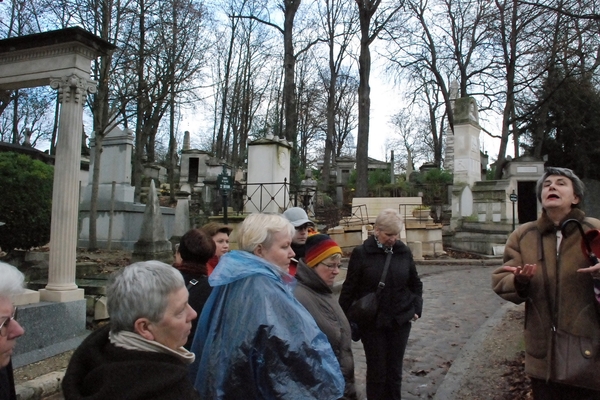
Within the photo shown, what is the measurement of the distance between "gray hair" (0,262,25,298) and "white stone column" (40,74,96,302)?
4329 millimetres

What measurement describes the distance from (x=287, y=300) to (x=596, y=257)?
1.63 metres

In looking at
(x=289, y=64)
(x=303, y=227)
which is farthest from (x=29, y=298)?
(x=289, y=64)

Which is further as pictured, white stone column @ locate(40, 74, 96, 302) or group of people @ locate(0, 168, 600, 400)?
white stone column @ locate(40, 74, 96, 302)

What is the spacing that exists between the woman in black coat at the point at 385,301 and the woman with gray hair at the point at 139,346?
2335mm

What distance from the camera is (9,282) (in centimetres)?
181

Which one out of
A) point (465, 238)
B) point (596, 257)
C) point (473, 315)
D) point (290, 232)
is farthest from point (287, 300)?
point (465, 238)

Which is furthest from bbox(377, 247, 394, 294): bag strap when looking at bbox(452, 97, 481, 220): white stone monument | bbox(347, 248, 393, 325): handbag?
bbox(452, 97, 481, 220): white stone monument

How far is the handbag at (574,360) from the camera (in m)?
2.46

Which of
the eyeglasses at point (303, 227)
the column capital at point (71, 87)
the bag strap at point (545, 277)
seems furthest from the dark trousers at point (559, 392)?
the column capital at point (71, 87)

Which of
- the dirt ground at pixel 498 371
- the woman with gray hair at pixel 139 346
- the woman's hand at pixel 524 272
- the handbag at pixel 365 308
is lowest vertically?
the dirt ground at pixel 498 371

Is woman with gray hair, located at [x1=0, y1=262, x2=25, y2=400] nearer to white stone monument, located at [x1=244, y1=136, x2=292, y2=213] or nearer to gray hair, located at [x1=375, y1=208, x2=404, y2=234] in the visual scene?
gray hair, located at [x1=375, y1=208, x2=404, y2=234]

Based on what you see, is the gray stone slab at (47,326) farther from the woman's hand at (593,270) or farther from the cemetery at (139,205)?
the woman's hand at (593,270)

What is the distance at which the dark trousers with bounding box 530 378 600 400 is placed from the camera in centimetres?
254

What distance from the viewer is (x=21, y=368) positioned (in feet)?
16.2
